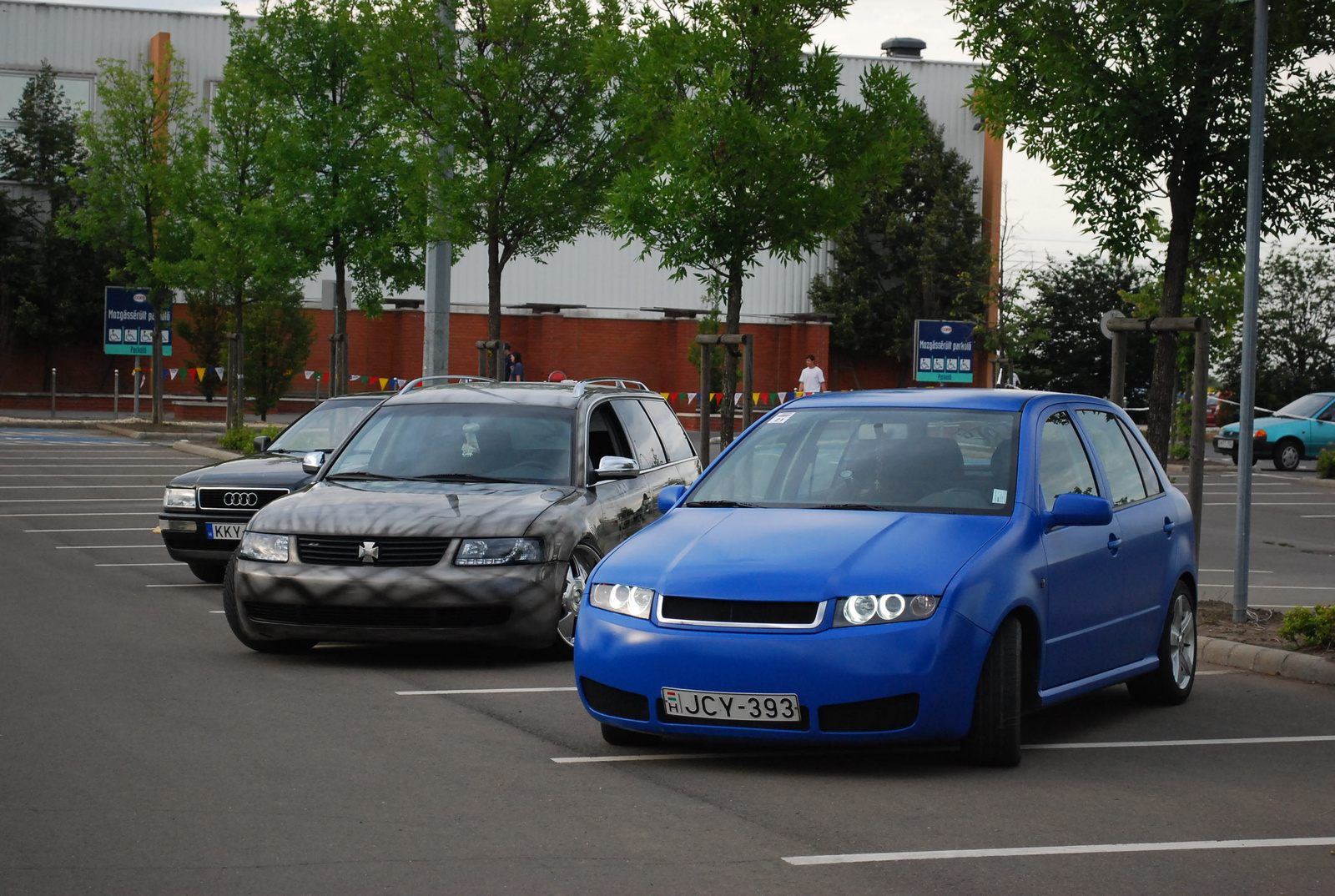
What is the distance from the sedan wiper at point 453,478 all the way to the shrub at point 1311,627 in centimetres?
481

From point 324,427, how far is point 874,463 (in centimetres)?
823

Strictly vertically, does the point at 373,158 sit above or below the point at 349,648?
above

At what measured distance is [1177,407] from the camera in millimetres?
38500

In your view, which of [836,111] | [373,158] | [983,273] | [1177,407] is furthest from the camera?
[983,273]

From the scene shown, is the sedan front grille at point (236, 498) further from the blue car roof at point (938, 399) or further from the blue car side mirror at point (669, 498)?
the blue car roof at point (938, 399)

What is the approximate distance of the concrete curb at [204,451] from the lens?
2855cm

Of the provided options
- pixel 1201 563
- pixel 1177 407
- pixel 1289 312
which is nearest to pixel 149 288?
pixel 1177 407

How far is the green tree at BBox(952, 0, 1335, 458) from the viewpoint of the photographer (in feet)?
40.3

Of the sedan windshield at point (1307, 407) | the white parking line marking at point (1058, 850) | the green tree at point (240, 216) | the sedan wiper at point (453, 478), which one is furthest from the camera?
the sedan windshield at point (1307, 407)

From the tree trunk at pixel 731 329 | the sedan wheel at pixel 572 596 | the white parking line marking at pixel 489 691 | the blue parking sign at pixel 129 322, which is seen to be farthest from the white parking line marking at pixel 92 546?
the blue parking sign at pixel 129 322

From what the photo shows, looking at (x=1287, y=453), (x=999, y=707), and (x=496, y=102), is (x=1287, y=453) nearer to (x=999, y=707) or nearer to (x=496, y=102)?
(x=496, y=102)

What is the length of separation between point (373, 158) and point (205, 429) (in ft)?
50.2

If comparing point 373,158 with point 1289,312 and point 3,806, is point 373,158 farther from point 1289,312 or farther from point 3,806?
point 1289,312

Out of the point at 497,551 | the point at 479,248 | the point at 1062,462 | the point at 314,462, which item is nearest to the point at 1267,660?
the point at 1062,462
